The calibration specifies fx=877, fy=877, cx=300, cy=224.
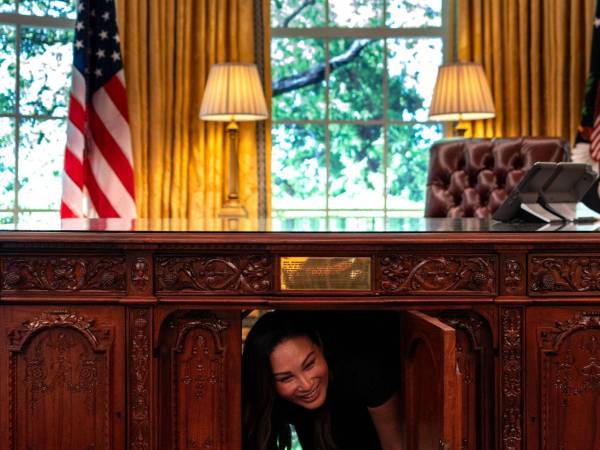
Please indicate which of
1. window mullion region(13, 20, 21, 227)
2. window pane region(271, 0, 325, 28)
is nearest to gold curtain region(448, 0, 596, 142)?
window pane region(271, 0, 325, 28)

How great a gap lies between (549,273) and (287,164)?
348 cm

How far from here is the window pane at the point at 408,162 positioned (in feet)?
18.6

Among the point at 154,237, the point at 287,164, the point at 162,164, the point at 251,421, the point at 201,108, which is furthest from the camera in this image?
the point at 287,164

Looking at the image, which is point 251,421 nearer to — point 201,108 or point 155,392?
point 155,392

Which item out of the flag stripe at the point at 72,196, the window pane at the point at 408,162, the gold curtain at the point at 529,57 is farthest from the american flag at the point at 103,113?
the gold curtain at the point at 529,57

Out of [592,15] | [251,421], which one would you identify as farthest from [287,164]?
[251,421]

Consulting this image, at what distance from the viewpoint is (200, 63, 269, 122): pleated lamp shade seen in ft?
15.6

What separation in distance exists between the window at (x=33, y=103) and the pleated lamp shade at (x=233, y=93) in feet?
3.32

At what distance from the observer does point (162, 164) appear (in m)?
5.25

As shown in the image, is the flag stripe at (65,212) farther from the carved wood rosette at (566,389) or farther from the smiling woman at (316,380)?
the carved wood rosette at (566,389)

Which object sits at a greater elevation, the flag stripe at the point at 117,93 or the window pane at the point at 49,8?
the window pane at the point at 49,8

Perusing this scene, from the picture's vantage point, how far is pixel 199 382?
91.2 inches

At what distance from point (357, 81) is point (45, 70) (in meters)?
1.94

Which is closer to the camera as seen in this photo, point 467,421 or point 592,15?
point 467,421
